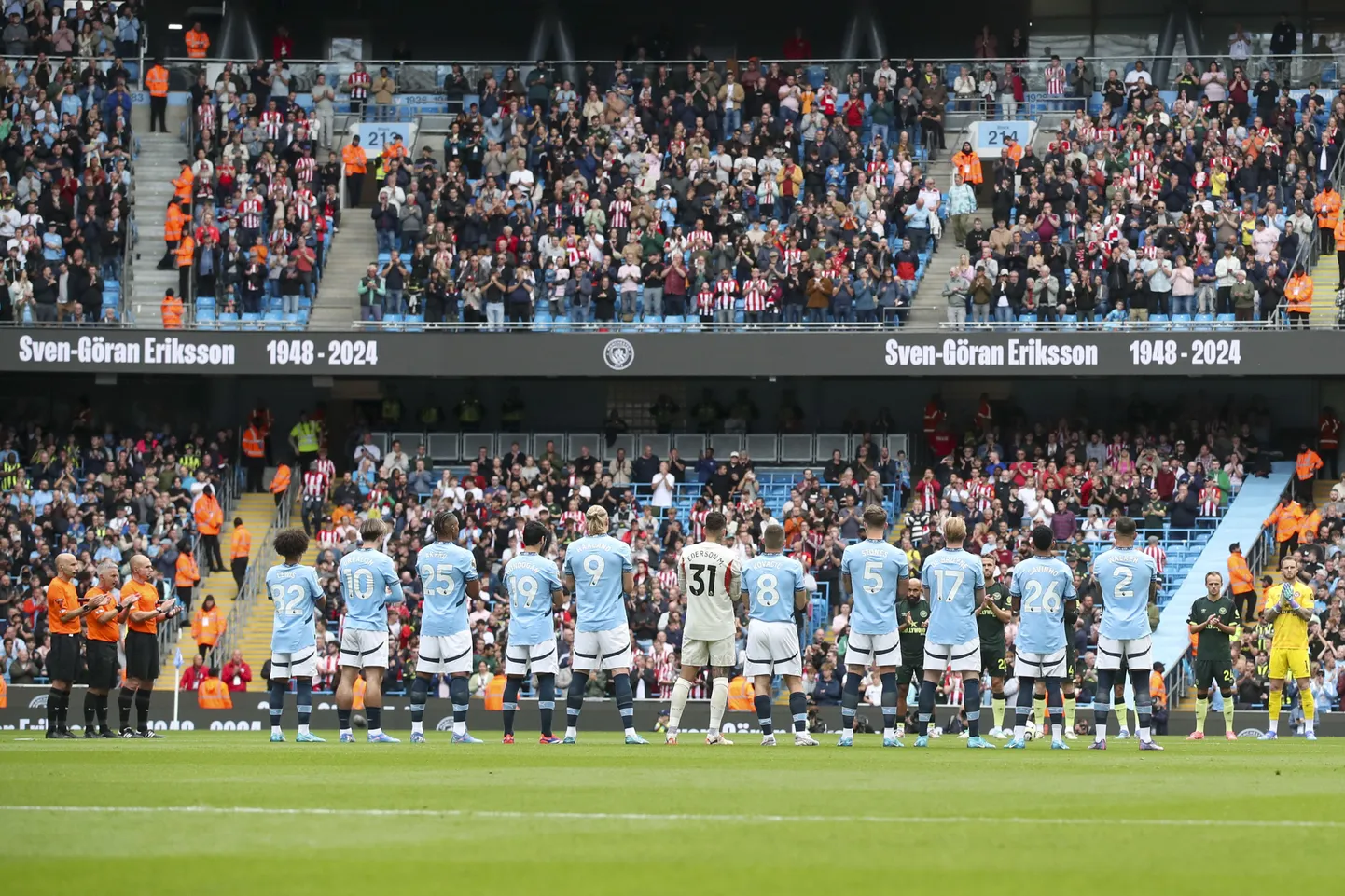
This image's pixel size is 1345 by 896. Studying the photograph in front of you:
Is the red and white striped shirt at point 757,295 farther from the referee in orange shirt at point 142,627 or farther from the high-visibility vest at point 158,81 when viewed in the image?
the referee in orange shirt at point 142,627

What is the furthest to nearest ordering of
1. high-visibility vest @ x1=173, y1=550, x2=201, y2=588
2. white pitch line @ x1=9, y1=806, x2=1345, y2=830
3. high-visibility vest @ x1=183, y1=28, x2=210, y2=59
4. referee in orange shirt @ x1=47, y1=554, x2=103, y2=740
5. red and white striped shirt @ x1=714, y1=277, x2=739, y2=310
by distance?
high-visibility vest @ x1=183, y1=28, x2=210, y2=59
red and white striped shirt @ x1=714, y1=277, x2=739, y2=310
high-visibility vest @ x1=173, y1=550, x2=201, y2=588
referee in orange shirt @ x1=47, y1=554, x2=103, y2=740
white pitch line @ x1=9, y1=806, x2=1345, y2=830

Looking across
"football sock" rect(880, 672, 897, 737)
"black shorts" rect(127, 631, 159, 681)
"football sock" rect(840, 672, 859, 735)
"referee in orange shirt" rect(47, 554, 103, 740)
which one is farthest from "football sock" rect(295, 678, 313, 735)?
"football sock" rect(880, 672, 897, 737)

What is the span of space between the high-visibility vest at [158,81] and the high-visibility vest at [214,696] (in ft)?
55.7

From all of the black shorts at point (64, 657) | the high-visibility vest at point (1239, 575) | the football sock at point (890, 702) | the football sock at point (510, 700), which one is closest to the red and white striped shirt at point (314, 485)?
the black shorts at point (64, 657)

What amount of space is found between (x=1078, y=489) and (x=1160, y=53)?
1364cm

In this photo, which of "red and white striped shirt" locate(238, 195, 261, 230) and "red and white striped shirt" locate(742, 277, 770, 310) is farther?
"red and white striped shirt" locate(238, 195, 261, 230)

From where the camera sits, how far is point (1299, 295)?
3425 cm

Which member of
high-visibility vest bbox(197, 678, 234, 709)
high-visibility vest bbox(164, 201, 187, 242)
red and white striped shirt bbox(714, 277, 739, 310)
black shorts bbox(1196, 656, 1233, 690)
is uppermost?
high-visibility vest bbox(164, 201, 187, 242)

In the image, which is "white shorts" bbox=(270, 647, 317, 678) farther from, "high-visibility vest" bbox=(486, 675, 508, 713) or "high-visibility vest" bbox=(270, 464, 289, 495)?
"high-visibility vest" bbox=(270, 464, 289, 495)

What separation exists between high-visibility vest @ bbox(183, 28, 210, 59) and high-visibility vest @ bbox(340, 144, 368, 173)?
204 inches

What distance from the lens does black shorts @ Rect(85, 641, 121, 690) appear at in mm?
19625

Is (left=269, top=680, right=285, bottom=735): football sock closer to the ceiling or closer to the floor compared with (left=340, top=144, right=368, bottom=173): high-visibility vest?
closer to the floor

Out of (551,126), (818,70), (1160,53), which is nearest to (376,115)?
(551,126)

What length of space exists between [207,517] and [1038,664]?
20.3 m
